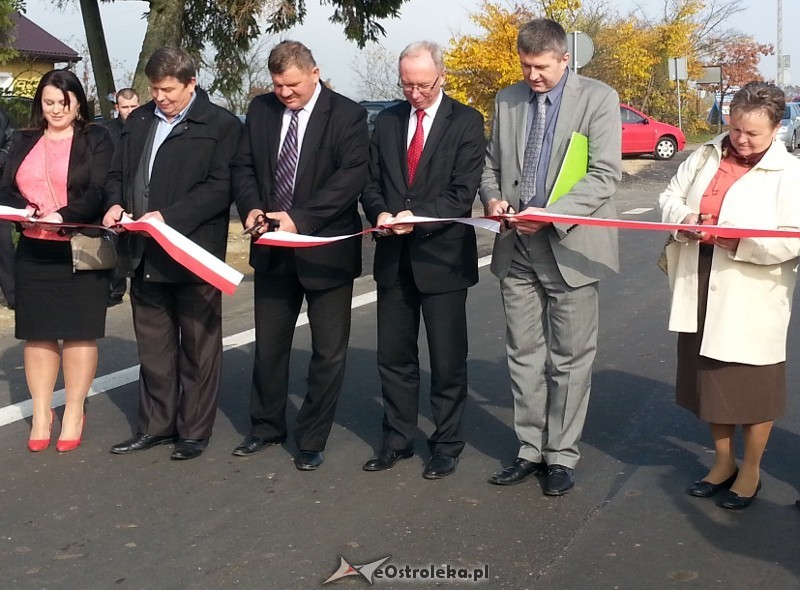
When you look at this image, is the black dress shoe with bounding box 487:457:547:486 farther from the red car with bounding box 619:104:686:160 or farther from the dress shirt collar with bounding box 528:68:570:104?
the red car with bounding box 619:104:686:160

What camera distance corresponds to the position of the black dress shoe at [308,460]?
17.6 feet

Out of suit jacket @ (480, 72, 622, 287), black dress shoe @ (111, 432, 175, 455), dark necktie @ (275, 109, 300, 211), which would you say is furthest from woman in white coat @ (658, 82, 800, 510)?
black dress shoe @ (111, 432, 175, 455)

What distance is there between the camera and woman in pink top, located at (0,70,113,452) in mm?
5547

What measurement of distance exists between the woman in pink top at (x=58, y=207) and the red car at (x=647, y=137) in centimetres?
2499

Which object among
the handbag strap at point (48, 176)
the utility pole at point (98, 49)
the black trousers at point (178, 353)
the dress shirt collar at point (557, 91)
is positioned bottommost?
the black trousers at point (178, 353)

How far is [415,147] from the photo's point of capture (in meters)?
5.19

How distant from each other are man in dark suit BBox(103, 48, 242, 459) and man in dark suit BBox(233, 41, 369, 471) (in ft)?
0.62

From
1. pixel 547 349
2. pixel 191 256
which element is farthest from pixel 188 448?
pixel 547 349

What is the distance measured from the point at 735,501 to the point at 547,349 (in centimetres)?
107

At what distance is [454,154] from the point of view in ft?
16.8

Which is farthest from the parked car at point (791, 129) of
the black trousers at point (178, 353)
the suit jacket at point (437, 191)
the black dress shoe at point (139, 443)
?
the black dress shoe at point (139, 443)

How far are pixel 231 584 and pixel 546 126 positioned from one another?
2.41 metres

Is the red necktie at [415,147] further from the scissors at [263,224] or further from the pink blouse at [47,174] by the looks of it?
the pink blouse at [47,174]

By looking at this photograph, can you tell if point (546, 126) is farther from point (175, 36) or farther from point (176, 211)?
point (175, 36)
